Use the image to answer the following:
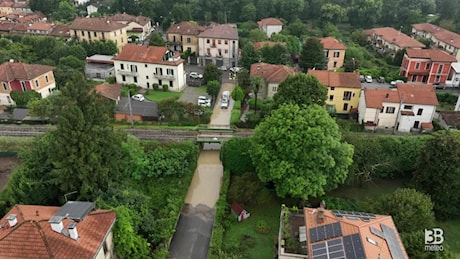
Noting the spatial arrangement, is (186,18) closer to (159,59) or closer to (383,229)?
(159,59)

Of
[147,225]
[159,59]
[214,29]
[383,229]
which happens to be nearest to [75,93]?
[147,225]

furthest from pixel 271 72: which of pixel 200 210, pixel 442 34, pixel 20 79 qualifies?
pixel 442 34

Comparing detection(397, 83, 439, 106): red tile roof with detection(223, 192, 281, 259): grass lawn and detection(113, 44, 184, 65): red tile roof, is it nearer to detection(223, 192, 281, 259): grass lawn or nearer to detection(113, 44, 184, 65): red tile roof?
detection(223, 192, 281, 259): grass lawn

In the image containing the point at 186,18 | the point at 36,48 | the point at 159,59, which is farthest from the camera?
the point at 186,18

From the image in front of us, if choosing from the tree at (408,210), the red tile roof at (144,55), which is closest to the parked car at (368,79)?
the red tile roof at (144,55)

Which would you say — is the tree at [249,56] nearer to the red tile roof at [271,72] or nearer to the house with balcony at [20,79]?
the red tile roof at [271,72]

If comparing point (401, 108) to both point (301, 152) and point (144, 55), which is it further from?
point (144, 55)
